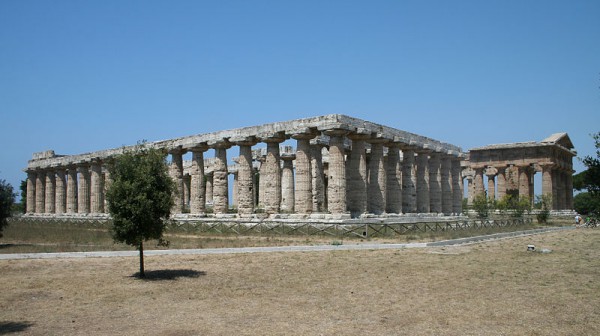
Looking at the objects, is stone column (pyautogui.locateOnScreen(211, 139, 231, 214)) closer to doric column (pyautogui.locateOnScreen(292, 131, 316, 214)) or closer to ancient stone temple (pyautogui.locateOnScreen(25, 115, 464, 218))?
ancient stone temple (pyautogui.locateOnScreen(25, 115, 464, 218))

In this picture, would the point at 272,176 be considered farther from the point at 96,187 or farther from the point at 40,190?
the point at 40,190

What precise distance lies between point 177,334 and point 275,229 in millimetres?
21965

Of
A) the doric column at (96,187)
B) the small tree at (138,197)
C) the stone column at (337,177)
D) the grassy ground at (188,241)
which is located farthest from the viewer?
the doric column at (96,187)

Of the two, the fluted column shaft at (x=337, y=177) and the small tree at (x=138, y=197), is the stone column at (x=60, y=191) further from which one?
the small tree at (x=138, y=197)

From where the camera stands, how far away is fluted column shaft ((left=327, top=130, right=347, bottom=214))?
3378 centimetres

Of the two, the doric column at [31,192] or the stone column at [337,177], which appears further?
the doric column at [31,192]

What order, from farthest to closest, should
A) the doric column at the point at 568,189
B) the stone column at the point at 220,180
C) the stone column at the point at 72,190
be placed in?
the doric column at the point at 568,189
the stone column at the point at 72,190
the stone column at the point at 220,180

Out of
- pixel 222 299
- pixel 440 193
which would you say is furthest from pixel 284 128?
pixel 222 299

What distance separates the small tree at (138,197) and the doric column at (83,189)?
42.4 meters

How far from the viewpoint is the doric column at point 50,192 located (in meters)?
63.2

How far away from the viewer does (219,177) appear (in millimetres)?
41000

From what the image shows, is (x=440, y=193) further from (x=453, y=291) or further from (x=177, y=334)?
(x=177, y=334)

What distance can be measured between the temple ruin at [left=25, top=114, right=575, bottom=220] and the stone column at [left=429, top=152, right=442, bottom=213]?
0.09 m

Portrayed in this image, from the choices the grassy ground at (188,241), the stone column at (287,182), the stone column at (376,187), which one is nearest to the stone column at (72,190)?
the stone column at (287,182)
